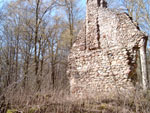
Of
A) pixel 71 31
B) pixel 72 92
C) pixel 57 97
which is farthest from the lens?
pixel 71 31

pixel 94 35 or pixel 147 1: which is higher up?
pixel 147 1

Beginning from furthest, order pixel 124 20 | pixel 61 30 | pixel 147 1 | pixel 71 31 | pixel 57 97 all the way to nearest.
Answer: pixel 61 30
pixel 71 31
pixel 147 1
pixel 124 20
pixel 57 97

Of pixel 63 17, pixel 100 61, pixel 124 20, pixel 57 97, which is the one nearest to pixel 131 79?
pixel 100 61

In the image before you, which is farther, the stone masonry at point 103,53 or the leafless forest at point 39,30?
the leafless forest at point 39,30

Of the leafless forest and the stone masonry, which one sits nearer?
the stone masonry

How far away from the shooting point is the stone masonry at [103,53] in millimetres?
6277

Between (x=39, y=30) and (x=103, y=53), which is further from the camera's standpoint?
(x=39, y=30)

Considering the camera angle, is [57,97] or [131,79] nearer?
[57,97]

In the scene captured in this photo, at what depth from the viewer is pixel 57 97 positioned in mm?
4148

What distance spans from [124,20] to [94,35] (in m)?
1.68

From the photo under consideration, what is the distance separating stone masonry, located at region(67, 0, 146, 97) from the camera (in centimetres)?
628

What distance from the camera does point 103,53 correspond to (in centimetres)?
699

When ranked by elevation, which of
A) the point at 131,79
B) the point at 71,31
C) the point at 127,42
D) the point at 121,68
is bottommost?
the point at 131,79

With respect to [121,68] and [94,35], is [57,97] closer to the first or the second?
[121,68]
